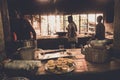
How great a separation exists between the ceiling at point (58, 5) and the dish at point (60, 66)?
6548 millimetres

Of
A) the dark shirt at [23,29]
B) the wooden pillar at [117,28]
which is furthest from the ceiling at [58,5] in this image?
the wooden pillar at [117,28]

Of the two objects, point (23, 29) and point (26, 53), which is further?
point (23, 29)

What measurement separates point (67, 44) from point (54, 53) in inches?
214

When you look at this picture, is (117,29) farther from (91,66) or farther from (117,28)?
(91,66)

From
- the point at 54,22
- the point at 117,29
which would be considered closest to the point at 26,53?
the point at 117,29

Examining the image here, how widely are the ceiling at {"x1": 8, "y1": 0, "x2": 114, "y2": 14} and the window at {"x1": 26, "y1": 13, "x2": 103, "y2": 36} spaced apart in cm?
70

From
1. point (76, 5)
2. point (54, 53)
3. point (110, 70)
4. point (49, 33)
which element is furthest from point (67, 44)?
point (110, 70)

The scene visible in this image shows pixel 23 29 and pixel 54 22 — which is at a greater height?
pixel 54 22

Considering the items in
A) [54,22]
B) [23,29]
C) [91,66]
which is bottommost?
[91,66]

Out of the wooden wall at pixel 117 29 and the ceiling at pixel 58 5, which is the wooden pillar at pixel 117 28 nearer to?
the wooden wall at pixel 117 29

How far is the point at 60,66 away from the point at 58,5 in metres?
7.15

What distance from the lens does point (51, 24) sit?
1315 cm

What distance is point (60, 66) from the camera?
5742 millimetres

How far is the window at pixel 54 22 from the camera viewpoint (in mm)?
13047
